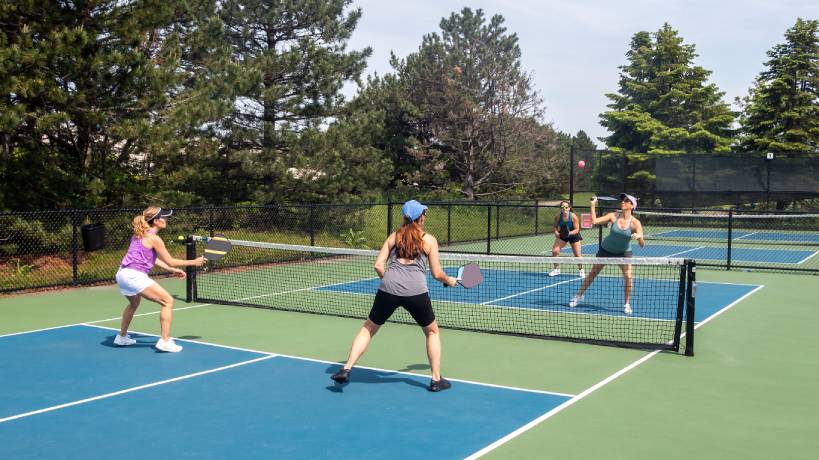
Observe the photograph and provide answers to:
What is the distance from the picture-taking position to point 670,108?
49.8m

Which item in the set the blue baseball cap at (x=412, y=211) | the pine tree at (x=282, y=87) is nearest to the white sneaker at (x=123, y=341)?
the blue baseball cap at (x=412, y=211)

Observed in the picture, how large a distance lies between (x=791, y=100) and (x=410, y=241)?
138ft

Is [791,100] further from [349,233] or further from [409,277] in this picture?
[409,277]

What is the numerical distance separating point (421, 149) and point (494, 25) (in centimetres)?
2017

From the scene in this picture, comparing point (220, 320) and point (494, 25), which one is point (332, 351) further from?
point (494, 25)

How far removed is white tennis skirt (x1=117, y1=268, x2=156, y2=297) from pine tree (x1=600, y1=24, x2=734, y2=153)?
42.7 m

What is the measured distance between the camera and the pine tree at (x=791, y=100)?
4250cm

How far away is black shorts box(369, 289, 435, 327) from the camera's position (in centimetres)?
753

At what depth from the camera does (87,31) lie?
16.8 m

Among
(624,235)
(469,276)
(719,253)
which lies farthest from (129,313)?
(719,253)

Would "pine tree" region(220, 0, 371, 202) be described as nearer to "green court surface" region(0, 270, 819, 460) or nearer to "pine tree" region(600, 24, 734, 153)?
"green court surface" region(0, 270, 819, 460)

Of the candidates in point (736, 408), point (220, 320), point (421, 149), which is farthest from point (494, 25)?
point (736, 408)

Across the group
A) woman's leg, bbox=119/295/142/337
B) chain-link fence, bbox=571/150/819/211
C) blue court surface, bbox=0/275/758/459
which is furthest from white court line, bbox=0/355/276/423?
chain-link fence, bbox=571/150/819/211

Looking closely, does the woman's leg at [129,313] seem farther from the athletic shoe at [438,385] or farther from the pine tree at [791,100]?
the pine tree at [791,100]
